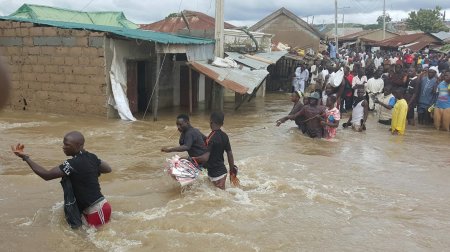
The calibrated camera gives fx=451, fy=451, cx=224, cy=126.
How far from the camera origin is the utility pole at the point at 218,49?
13711 mm

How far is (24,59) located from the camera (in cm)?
1277

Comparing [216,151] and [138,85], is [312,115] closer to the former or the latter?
[216,151]

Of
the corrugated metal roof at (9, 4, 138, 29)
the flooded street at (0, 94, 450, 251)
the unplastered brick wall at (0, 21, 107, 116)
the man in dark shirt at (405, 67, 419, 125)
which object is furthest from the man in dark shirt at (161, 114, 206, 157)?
the corrugated metal roof at (9, 4, 138, 29)

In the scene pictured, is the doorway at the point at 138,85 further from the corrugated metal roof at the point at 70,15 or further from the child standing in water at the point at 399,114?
the child standing in water at the point at 399,114

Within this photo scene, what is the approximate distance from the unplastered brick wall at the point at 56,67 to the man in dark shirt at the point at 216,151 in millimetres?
6958

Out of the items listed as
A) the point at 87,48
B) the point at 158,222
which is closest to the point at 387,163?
the point at 158,222

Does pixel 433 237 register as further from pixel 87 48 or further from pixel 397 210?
pixel 87 48

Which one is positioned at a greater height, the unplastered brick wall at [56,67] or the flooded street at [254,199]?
the unplastered brick wall at [56,67]

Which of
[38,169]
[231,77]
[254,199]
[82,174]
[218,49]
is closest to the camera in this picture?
[38,169]

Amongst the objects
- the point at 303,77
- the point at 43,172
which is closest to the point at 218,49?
the point at 303,77

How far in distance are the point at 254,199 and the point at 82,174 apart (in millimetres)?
2408

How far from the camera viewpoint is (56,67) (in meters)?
12.4

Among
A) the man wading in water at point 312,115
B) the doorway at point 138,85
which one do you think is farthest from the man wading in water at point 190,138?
the doorway at point 138,85

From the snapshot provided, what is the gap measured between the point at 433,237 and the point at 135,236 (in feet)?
10.4
